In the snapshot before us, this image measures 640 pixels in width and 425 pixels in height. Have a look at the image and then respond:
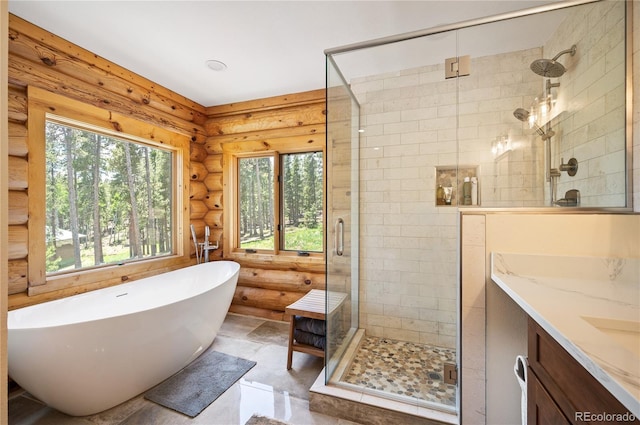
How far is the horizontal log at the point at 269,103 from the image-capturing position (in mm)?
3051

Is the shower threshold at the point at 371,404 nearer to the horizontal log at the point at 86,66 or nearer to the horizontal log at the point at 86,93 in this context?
the horizontal log at the point at 86,93

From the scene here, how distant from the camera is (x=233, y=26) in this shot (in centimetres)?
199

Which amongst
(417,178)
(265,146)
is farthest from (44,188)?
(417,178)

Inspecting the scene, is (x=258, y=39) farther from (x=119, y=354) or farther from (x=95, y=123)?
(x=119, y=354)

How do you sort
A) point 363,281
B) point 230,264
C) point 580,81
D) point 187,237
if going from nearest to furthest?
1. point 580,81
2. point 363,281
3. point 230,264
4. point 187,237

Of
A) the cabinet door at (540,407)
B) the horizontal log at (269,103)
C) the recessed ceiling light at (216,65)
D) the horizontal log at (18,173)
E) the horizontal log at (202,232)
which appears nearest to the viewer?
the cabinet door at (540,407)

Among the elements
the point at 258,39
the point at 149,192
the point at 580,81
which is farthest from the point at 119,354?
the point at 580,81

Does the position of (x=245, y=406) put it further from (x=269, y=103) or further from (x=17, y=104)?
(x=269, y=103)

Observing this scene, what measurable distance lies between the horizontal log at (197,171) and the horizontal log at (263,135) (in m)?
0.24

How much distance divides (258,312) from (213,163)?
6.64ft

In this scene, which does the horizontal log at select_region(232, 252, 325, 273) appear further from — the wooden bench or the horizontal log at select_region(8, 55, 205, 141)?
the horizontal log at select_region(8, 55, 205, 141)

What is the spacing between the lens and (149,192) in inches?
120

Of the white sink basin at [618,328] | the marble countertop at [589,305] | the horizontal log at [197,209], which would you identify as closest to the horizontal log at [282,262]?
the horizontal log at [197,209]

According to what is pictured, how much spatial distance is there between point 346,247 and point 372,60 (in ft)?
5.55
